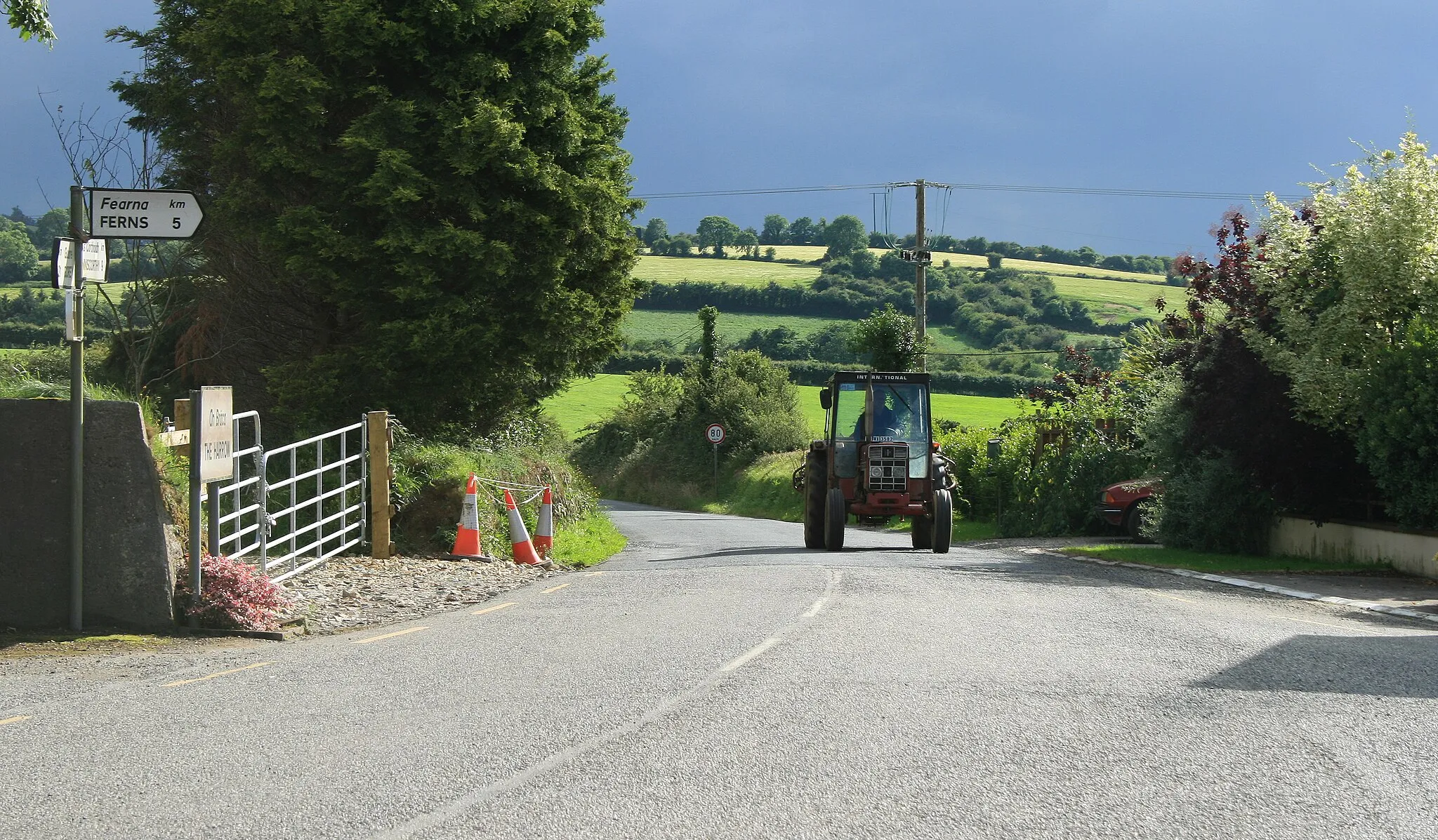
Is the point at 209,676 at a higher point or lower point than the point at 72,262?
lower

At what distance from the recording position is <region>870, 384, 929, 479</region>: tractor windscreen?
21891 millimetres

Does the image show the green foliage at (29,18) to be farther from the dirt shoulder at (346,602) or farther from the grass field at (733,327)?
the grass field at (733,327)

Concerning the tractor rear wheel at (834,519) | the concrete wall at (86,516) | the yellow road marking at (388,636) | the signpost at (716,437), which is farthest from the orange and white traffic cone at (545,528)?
the signpost at (716,437)

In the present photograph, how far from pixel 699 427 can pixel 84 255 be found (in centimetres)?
5279

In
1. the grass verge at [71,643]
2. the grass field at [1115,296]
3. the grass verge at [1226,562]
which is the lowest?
the grass verge at [1226,562]

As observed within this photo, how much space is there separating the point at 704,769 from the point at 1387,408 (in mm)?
14562

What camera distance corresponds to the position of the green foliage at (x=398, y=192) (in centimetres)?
1927

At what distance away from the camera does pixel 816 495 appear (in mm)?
22656

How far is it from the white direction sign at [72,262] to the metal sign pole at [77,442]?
0.05 meters

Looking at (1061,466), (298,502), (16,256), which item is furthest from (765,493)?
(298,502)

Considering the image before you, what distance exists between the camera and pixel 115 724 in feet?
22.7

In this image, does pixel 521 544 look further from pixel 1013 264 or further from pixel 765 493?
pixel 1013 264

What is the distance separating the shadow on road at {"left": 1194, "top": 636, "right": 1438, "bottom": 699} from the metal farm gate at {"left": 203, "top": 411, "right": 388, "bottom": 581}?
26.0ft

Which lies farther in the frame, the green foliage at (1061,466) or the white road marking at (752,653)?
the green foliage at (1061,466)
